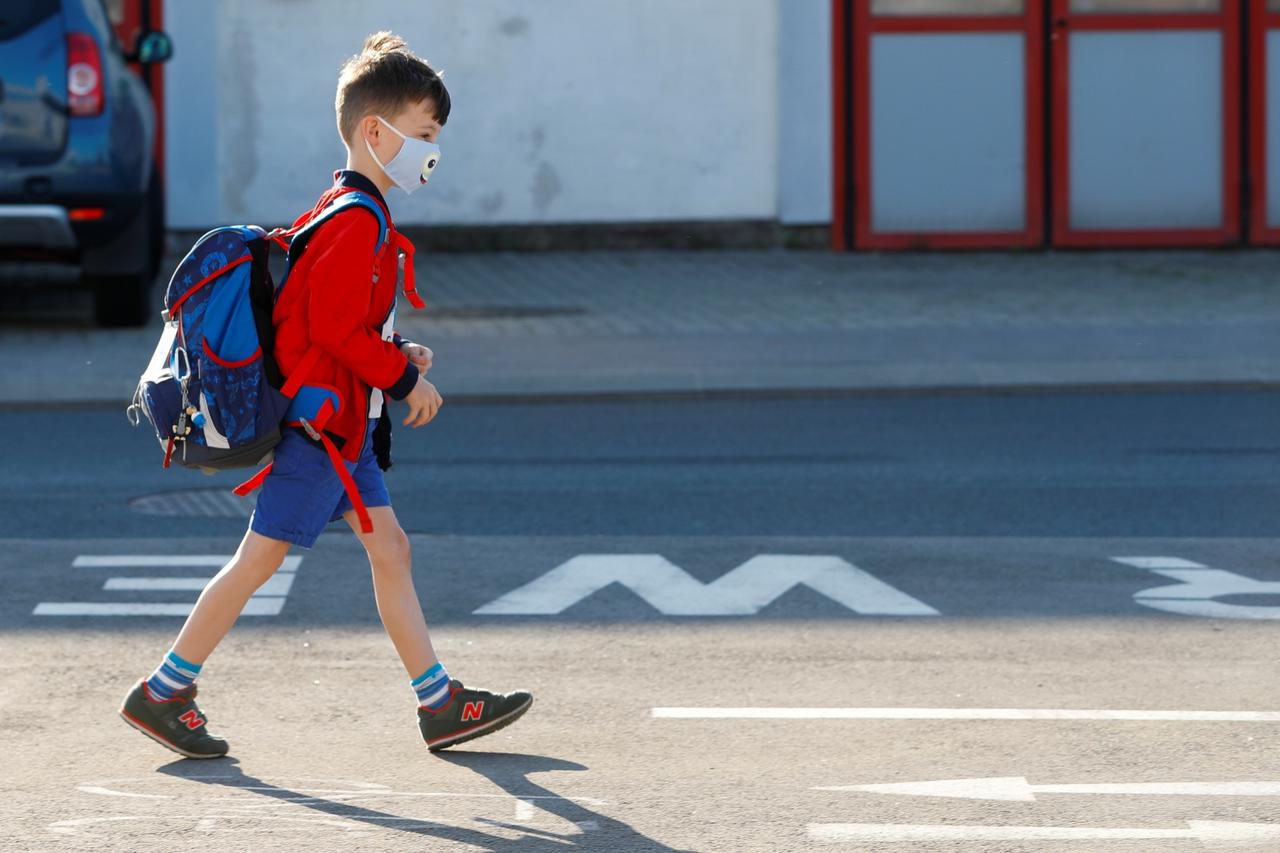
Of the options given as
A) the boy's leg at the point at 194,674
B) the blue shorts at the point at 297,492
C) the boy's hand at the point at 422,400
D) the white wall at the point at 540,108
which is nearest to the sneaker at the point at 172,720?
the boy's leg at the point at 194,674

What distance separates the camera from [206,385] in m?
5.04

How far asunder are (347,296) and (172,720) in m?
1.06

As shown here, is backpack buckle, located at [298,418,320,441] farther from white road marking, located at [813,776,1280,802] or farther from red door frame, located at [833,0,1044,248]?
red door frame, located at [833,0,1044,248]

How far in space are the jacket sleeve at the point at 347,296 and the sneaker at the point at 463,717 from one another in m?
0.78

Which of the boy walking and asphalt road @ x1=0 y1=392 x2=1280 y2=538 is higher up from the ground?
the boy walking

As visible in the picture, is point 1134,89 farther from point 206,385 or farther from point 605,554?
point 206,385

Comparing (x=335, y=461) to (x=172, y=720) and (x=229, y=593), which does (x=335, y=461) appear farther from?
(x=172, y=720)

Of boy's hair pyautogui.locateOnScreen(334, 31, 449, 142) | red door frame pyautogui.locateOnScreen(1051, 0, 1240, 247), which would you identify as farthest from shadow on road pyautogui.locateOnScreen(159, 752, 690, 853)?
red door frame pyautogui.locateOnScreen(1051, 0, 1240, 247)

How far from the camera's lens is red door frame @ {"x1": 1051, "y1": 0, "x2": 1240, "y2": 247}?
19.2 m

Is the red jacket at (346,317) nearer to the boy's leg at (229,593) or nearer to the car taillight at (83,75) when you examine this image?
the boy's leg at (229,593)

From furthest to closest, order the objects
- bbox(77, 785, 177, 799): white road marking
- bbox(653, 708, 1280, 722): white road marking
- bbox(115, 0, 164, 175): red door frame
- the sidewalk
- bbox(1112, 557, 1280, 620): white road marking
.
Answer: bbox(115, 0, 164, 175): red door frame, the sidewalk, bbox(1112, 557, 1280, 620): white road marking, bbox(653, 708, 1280, 722): white road marking, bbox(77, 785, 177, 799): white road marking

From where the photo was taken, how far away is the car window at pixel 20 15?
42.9ft

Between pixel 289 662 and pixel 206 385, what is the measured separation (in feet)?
4.81

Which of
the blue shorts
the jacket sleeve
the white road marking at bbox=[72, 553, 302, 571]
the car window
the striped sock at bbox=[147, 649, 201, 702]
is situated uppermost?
the car window
